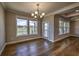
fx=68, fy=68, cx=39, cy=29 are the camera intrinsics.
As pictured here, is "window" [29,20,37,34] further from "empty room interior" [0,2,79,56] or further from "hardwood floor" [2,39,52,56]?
"hardwood floor" [2,39,52,56]

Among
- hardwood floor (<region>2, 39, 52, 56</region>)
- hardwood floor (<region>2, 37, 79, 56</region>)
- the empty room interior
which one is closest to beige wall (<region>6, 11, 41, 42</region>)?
the empty room interior

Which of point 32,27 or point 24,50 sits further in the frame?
point 32,27

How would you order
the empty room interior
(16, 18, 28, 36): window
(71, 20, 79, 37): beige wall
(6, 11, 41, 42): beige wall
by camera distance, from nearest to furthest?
the empty room interior
(6, 11, 41, 42): beige wall
(16, 18, 28, 36): window
(71, 20, 79, 37): beige wall

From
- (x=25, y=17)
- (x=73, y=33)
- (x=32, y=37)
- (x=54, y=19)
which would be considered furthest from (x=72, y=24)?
(x=25, y=17)

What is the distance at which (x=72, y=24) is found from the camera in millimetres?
8133

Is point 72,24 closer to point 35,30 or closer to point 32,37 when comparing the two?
point 35,30

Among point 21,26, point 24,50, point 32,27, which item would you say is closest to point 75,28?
point 32,27

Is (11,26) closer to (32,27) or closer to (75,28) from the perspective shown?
(32,27)

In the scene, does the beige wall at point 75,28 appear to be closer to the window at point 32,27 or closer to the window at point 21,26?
the window at point 32,27

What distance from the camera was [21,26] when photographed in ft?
17.5

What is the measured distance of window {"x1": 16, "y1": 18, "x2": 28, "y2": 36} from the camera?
5.11 metres

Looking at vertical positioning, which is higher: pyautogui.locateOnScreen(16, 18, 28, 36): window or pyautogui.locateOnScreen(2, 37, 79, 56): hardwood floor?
pyautogui.locateOnScreen(16, 18, 28, 36): window

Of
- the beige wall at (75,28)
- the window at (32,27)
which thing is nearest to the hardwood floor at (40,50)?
the window at (32,27)

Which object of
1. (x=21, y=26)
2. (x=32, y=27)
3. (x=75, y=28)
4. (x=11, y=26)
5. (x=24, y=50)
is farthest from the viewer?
(x=75, y=28)
